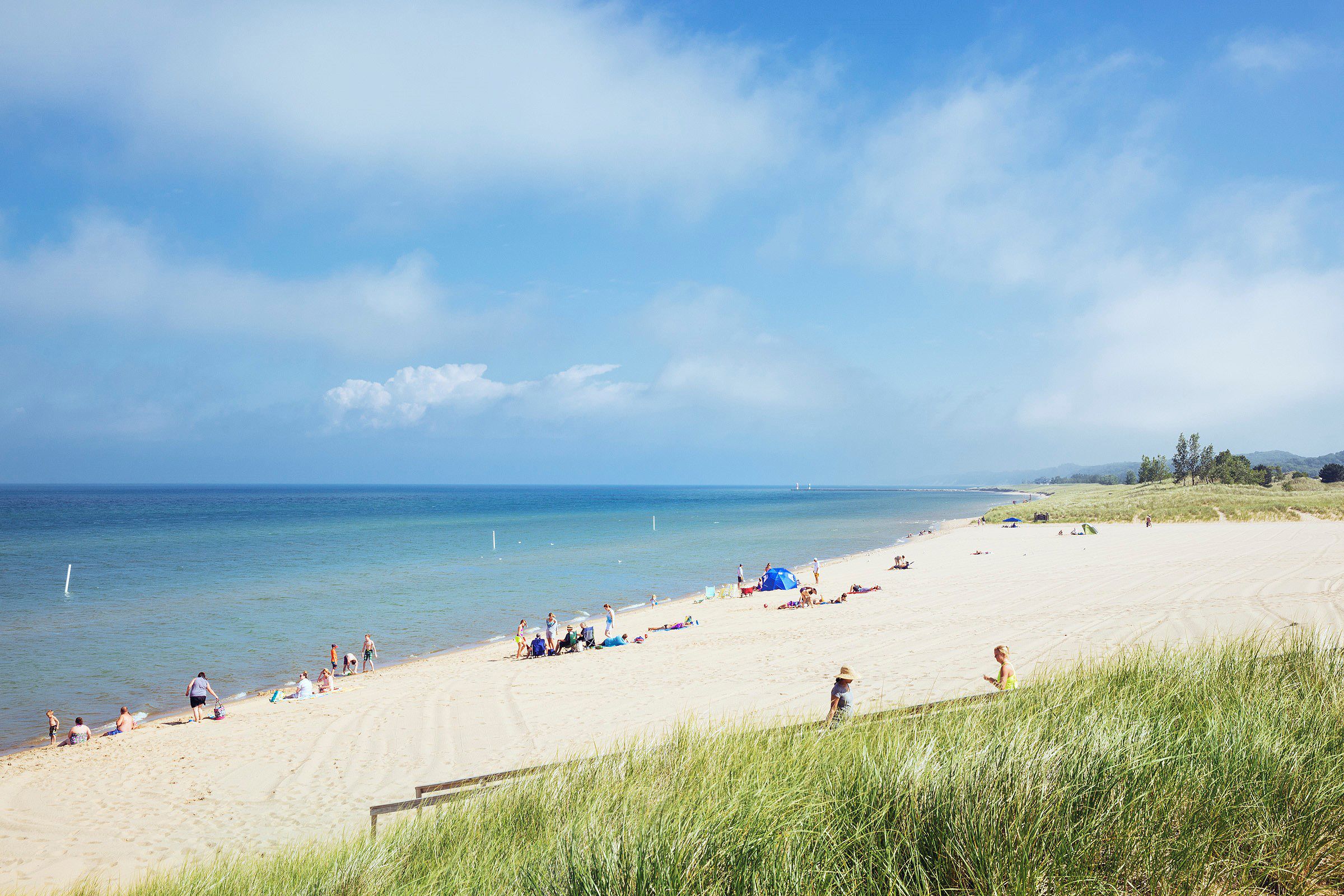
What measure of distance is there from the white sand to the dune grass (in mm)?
2435

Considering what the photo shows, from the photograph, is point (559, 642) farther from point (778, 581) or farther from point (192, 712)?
point (778, 581)

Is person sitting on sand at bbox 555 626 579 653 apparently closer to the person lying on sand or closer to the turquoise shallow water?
the person lying on sand

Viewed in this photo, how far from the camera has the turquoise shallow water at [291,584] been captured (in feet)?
66.2

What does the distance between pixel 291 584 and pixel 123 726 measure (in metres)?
22.5

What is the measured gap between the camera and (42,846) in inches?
376

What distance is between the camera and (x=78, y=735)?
1420cm

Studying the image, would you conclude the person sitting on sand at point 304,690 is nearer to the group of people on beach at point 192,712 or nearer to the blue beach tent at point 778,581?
the group of people on beach at point 192,712

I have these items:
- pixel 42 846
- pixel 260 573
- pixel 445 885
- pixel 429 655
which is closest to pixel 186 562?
pixel 260 573

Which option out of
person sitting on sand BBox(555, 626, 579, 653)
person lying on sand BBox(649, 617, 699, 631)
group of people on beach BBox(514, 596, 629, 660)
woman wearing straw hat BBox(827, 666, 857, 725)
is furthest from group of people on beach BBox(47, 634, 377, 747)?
woman wearing straw hat BBox(827, 666, 857, 725)

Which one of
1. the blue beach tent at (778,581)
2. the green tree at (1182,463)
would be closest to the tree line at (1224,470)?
the green tree at (1182,463)

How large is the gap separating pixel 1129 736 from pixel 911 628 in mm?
15214

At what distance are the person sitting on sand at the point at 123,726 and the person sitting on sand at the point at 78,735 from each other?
432 mm

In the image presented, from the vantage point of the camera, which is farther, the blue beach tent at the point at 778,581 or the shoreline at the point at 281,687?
the blue beach tent at the point at 778,581

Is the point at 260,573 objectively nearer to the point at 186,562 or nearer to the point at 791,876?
the point at 186,562
